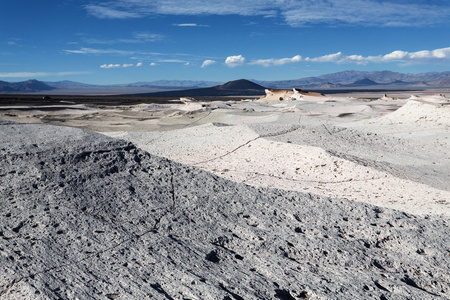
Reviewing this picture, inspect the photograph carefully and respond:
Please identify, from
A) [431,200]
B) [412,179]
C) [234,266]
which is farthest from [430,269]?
[412,179]

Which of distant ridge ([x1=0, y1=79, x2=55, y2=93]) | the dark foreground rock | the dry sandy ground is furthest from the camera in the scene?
distant ridge ([x1=0, y1=79, x2=55, y2=93])

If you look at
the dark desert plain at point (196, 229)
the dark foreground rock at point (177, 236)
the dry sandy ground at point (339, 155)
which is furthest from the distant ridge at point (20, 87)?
the dark foreground rock at point (177, 236)

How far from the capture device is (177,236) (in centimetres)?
227

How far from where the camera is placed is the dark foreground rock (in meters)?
1.78

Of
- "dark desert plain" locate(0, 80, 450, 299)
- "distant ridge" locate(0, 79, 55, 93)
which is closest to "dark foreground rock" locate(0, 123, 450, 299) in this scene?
"dark desert plain" locate(0, 80, 450, 299)

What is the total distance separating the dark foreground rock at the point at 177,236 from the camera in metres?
1.78

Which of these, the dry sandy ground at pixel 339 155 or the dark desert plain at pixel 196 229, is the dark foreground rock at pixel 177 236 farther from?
the dry sandy ground at pixel 339 155

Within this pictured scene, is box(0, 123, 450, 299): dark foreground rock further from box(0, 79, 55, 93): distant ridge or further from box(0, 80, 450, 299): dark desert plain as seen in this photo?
box(0, 79, 55, 93): distant ridge

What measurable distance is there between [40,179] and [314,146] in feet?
11.4

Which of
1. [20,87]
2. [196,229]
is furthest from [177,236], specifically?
[20,87]

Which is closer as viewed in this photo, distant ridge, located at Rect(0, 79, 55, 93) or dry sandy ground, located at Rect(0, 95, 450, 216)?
dry sandy ground, located at Rect(0, 95, 450, 216)

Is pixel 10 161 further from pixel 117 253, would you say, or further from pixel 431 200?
pixel 431 200

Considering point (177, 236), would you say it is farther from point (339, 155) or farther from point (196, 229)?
point (339, 155)

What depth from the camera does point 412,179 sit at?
4219mm
